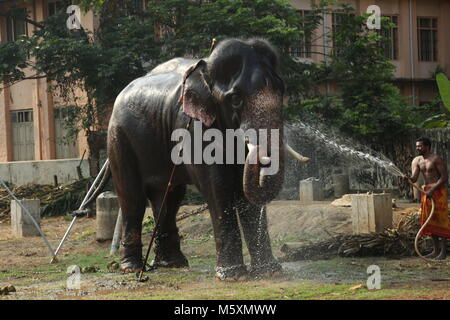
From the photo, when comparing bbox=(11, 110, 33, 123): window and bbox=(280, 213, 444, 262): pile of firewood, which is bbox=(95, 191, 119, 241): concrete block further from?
bbox=(11, 110, 33, 123): window

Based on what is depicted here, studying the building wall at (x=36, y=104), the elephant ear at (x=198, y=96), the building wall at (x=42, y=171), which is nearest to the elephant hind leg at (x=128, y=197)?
the elephant ear at (x=198, y=96)

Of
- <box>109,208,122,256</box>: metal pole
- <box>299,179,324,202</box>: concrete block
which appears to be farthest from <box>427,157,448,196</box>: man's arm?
<box>299,179,324,202</box>: concrete block

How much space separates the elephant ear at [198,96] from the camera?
8.61 m

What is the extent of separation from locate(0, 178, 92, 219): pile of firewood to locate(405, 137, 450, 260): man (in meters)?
11.0

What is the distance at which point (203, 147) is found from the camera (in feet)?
28.6

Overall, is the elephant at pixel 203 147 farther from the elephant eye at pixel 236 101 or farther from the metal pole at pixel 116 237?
the metal pole at pixel 116 237

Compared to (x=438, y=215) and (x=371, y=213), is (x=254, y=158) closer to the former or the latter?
(x=438, y=215)

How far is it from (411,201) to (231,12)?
5894 mm

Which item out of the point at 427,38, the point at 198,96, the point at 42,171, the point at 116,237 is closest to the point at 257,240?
the point at 198,96

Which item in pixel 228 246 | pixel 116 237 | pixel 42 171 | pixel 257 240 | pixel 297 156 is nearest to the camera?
pixel 297 156

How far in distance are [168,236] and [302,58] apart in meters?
17.2

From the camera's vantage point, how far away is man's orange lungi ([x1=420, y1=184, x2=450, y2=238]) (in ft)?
34.3

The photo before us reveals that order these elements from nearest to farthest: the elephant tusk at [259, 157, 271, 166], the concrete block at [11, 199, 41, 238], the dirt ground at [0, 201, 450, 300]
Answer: the dirt ground at [0, 201, 450, 300] → the elephant tusk at [259, 157, 271, 166] → the concrete block at [11, 199, 41, 238]
